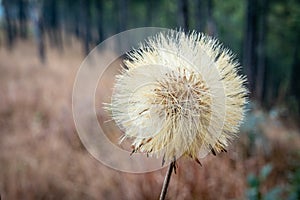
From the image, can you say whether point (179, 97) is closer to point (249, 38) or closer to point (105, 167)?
point (105, 167)

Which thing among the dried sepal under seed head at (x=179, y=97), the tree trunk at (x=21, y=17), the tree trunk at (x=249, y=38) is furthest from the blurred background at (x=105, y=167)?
the tree trunk at (x=21, y=17)

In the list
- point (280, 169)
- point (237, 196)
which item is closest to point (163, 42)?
point (237, 196)

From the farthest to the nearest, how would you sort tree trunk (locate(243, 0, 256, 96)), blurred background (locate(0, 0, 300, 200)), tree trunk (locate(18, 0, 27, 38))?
tree trunk (locate(18, 0, 27, 38))
tree trunk (locate(243, 0, 256, 96))
blurred background (locate(0, 0, 300, 200))

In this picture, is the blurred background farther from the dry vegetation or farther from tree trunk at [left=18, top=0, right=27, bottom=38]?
tree trunk at [left=18, top=0, right=27, bottom=38]

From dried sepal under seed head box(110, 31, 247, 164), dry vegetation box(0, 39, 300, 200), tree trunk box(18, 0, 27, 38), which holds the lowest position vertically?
dry vegetation box(0, 39, 300, 200)

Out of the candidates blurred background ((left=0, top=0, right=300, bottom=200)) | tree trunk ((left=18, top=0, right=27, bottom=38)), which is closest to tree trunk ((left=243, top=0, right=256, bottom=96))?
blurred background ((left=0, top=0, right=300, bottom=200))

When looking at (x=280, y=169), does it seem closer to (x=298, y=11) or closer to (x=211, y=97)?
(x=211, y=97)

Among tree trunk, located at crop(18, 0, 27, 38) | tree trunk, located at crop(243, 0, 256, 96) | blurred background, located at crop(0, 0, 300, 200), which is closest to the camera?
blurred background, located at crop(0, 0, 300, 200)

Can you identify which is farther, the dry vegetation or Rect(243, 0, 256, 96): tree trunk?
Rect(243, 0, 256, 96): tree trunk

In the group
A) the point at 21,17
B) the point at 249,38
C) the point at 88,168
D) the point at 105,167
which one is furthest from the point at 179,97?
the point at 21,17
